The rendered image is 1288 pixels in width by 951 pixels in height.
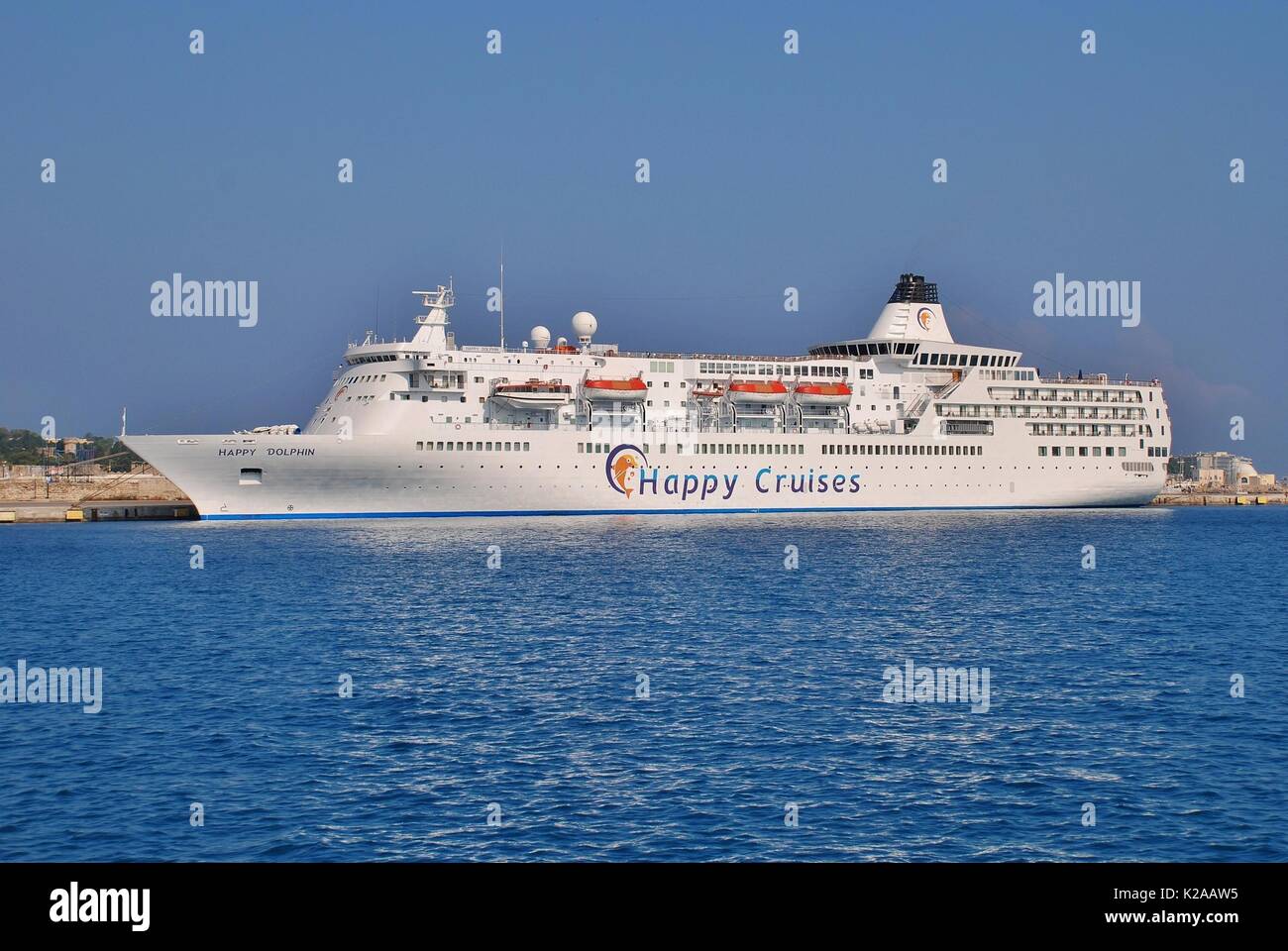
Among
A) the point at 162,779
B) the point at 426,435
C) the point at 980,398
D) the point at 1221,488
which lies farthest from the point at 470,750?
the point at 1221,488

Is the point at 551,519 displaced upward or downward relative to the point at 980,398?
downward

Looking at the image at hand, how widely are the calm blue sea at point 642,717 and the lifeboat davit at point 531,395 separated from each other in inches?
908

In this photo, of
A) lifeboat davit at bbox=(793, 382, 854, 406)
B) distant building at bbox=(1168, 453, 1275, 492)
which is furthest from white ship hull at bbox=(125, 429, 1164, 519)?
distant building at bbox=(1168, 453, 1275, 492)

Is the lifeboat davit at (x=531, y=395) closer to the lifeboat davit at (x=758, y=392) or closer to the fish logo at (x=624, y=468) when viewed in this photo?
the fish logo at (x=624, y=468)

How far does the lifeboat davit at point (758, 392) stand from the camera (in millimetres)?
72625

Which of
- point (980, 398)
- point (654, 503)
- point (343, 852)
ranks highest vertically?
point (980, 398)

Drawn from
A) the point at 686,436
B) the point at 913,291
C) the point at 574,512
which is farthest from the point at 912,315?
the point at 574,512

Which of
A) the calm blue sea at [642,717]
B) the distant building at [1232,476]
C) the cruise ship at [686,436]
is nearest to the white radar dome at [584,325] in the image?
the cruise ship at [686,436]

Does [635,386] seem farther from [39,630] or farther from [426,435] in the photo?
[39,630]

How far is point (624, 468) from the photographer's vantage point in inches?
2714

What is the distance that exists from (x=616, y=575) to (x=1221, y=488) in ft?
503

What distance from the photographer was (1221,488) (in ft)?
552

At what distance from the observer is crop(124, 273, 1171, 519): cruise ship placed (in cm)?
6372

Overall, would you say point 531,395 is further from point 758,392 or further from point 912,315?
point 912,315
